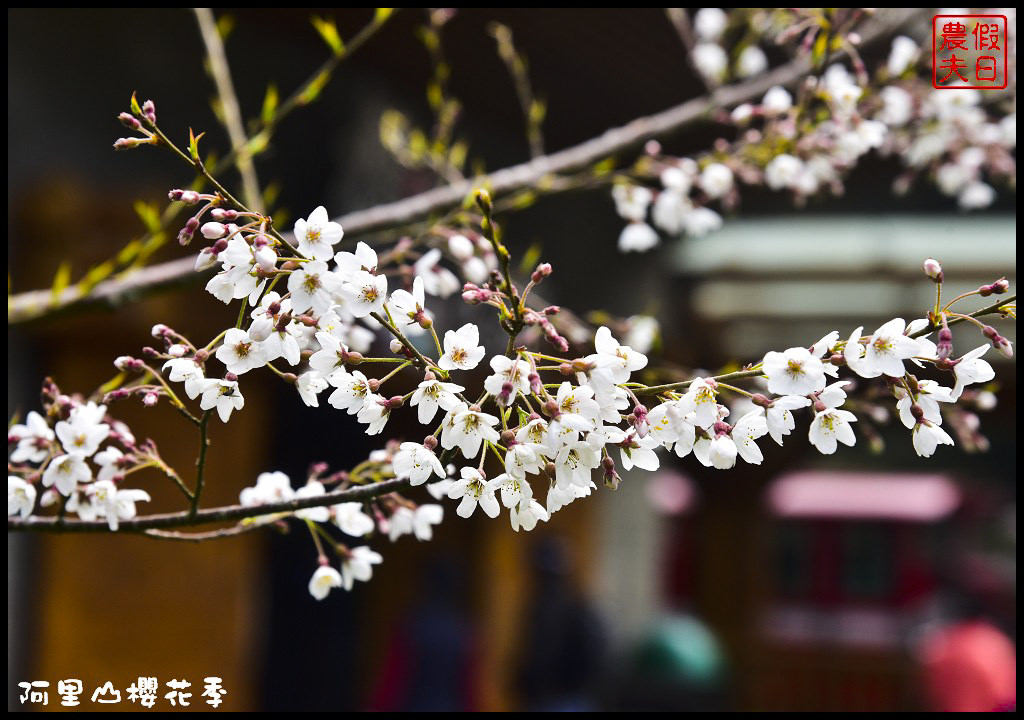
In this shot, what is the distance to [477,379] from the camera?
227 cm

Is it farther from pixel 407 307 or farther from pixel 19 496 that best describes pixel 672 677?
pixel 407 307

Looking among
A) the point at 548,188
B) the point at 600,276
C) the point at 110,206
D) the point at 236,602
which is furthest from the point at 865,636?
the point at 548,188

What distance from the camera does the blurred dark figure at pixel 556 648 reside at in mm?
4430

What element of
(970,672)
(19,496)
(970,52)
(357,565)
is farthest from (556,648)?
(19,496)

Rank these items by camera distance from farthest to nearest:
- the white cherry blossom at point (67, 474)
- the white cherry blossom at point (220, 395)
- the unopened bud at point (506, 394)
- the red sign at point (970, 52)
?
1. the red sign at point (970, 52)
2. the white cherry blossom at point (67, 474)
3. the white cherry blossom at point (220, 395)
4. the unopened bud at point (506, 394)

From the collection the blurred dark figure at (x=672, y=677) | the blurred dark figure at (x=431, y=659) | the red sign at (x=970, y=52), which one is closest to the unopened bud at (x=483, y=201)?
the red sign at (x=970, y=52)

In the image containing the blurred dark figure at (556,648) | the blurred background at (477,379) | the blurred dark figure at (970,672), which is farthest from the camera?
the blurred dark figure at (556,648)

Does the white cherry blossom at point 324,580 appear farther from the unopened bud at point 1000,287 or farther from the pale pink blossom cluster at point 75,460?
the unopened bud at point 1000,287

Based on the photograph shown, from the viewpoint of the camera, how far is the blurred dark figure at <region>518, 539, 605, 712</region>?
4430mm

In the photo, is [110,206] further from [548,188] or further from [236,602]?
[548,188]

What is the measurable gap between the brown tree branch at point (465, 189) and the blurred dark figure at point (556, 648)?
297cm

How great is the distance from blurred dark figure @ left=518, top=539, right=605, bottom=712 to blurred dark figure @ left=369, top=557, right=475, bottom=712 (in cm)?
38

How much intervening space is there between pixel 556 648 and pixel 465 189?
3261mm

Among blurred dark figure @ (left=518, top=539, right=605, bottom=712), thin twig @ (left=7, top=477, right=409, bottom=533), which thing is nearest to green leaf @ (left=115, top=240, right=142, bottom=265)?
thin twig @ (left=7, top=477, right=409, bottom=533)
